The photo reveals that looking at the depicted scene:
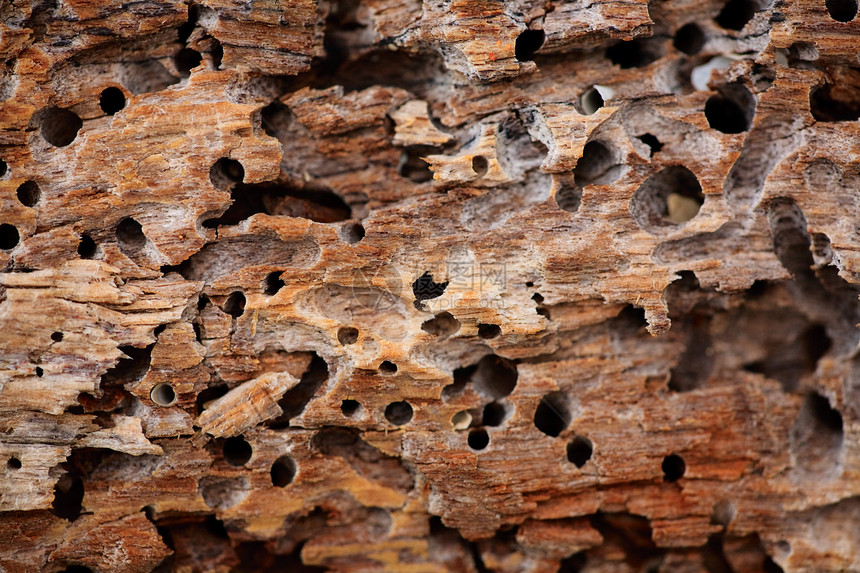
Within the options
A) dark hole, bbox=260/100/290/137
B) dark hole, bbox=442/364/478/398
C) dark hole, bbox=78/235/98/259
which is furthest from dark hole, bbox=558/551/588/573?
dark hole, bbox=78/235/98/259

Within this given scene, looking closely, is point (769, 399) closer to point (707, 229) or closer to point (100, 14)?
point (707, 229)

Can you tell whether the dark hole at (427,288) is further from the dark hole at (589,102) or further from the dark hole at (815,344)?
the dark hole at (815,344)

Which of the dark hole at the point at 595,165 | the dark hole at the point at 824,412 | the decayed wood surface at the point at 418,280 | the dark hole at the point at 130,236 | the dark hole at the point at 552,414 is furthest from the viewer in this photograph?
the dark hole at the point at 824,412

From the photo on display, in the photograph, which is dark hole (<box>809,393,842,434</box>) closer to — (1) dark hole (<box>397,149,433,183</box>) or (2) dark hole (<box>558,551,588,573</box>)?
(2) dark hole (<box>558,551,588,573</box>)

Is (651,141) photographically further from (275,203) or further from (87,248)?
(87,248)

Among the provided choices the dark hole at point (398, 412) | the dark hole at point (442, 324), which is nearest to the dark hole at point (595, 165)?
the dark hole at point (442, 324)

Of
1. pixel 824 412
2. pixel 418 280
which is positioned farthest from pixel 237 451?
pixel 824 412

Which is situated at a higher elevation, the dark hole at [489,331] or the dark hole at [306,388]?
the dark hole at [489,331]
